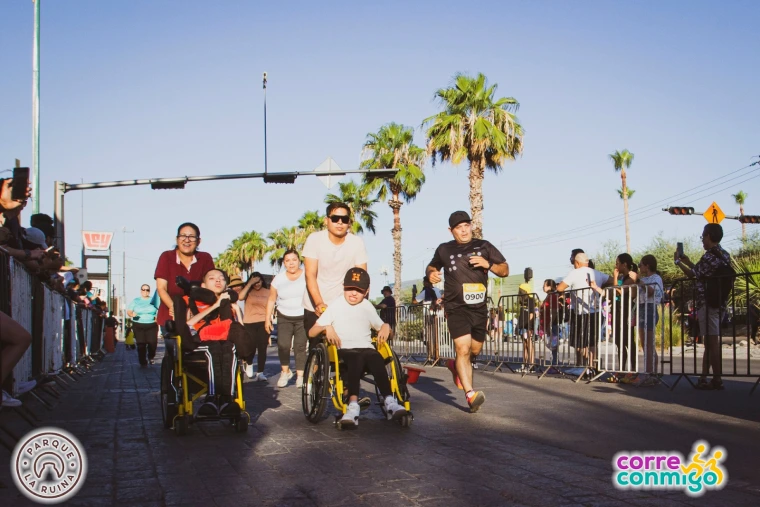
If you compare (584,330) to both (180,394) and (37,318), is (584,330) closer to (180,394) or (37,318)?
(180,394)

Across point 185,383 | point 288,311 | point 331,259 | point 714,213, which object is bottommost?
point 185,383

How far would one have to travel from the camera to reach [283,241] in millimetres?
76875

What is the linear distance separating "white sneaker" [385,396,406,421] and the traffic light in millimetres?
32868

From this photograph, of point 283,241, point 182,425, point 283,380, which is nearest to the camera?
point 182,425

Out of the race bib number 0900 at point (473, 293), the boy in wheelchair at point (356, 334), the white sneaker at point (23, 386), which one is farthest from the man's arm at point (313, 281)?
the white sneaker at point (23, 386)

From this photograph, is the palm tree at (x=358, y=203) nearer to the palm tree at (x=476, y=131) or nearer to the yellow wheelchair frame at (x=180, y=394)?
the palm tree at (x=476, y=131)

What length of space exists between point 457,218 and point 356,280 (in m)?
1.54

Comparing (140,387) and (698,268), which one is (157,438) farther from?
(698,268)

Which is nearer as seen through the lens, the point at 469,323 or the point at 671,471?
the point at 671,471

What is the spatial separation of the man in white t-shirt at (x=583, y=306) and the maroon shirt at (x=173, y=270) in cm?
630

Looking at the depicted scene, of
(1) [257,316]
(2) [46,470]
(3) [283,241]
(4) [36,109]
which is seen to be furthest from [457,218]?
(3) [283,241]

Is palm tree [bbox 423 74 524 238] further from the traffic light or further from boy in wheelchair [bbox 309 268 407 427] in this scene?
boy in wheelchair [bbox 309 268 407 427]

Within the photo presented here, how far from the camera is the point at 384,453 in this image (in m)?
5.77

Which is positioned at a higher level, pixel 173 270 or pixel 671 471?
pixel 173 270
